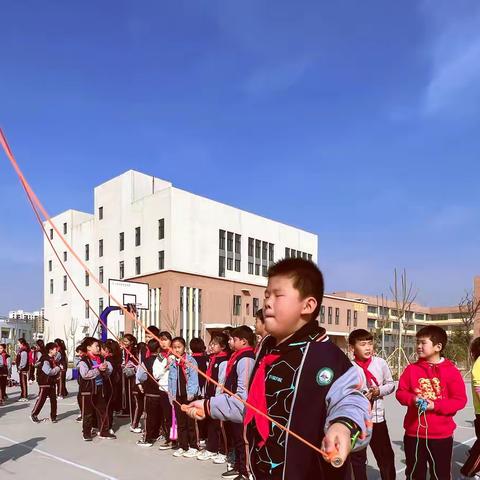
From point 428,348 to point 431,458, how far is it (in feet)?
3.25

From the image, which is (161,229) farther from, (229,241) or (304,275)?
(304,275)

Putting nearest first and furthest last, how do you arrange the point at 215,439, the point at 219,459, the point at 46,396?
1. the point at 219,459
2. the point at 215,439
3. the point at 46,396

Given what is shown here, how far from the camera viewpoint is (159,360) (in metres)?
8.41

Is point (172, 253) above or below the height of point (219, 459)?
→ above

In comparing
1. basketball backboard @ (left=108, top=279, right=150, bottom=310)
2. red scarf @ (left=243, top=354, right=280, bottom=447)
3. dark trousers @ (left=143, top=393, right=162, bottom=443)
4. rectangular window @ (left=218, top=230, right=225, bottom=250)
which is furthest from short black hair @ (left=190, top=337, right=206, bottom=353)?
rectangular window @ (left=218, top=230, right=225, bottom=250)

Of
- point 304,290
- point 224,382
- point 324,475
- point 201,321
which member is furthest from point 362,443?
point 201,321

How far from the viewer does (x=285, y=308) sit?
2.27 meters

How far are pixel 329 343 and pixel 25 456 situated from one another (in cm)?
703

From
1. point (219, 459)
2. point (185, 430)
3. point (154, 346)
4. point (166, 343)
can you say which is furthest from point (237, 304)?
point (219, 459)

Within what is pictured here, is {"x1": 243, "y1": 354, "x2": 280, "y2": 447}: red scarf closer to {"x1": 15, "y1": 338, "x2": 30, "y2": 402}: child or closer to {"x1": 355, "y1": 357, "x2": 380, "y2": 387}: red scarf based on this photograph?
{"x1": 355, "y1": 357, "x2": 380, "y2": 387}: red scarf

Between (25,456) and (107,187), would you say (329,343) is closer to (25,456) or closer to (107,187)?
(25,456)

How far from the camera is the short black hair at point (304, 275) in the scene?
2.28m

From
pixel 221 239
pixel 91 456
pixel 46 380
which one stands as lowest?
pixel 91 456

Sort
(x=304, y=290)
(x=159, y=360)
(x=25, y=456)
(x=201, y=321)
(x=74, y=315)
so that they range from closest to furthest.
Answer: (x=304, y=290) → (x=25, y=456) → (x=159, y=360) → (x=201, y=321) → (x=74, y=315)
